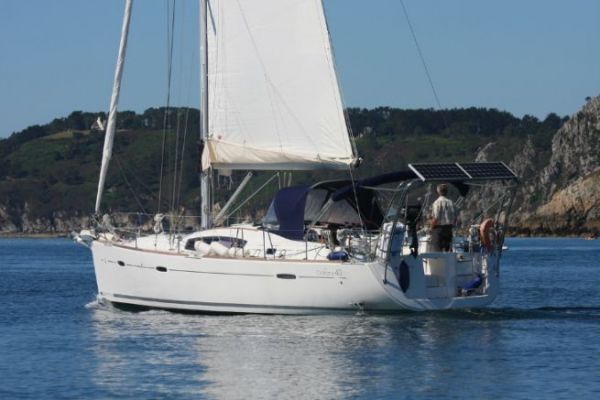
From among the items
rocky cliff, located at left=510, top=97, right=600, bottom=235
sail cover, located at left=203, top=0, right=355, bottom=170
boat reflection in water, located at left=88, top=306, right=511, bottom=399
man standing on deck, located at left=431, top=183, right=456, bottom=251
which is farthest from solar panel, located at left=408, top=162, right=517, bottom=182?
rocky cliff, located at left=510, top=97, right=600, bottom=235

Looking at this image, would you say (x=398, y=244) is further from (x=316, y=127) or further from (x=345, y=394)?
(x=345, y=394)

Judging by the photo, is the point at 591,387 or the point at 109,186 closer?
the point at 591,387

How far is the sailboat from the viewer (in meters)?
28.7

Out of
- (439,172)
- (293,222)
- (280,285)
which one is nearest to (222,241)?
(293,222)

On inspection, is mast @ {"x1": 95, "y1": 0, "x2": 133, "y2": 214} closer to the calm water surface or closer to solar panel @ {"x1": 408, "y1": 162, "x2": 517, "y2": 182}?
the calm water surface

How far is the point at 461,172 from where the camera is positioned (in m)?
29.0

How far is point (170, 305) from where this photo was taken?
30906 mm

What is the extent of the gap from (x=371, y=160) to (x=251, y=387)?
584 ft

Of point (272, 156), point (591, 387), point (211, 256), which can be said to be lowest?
point (591, 387)

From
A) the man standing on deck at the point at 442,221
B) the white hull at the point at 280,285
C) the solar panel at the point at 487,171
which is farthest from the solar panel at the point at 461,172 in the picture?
the white hull at the point at 280,285

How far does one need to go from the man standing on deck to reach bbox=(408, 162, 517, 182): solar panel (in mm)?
767

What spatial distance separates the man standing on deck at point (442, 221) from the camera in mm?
29812

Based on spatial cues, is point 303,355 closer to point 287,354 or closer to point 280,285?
point 287,354

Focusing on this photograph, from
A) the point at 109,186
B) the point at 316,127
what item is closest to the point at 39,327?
the point at 316,127
